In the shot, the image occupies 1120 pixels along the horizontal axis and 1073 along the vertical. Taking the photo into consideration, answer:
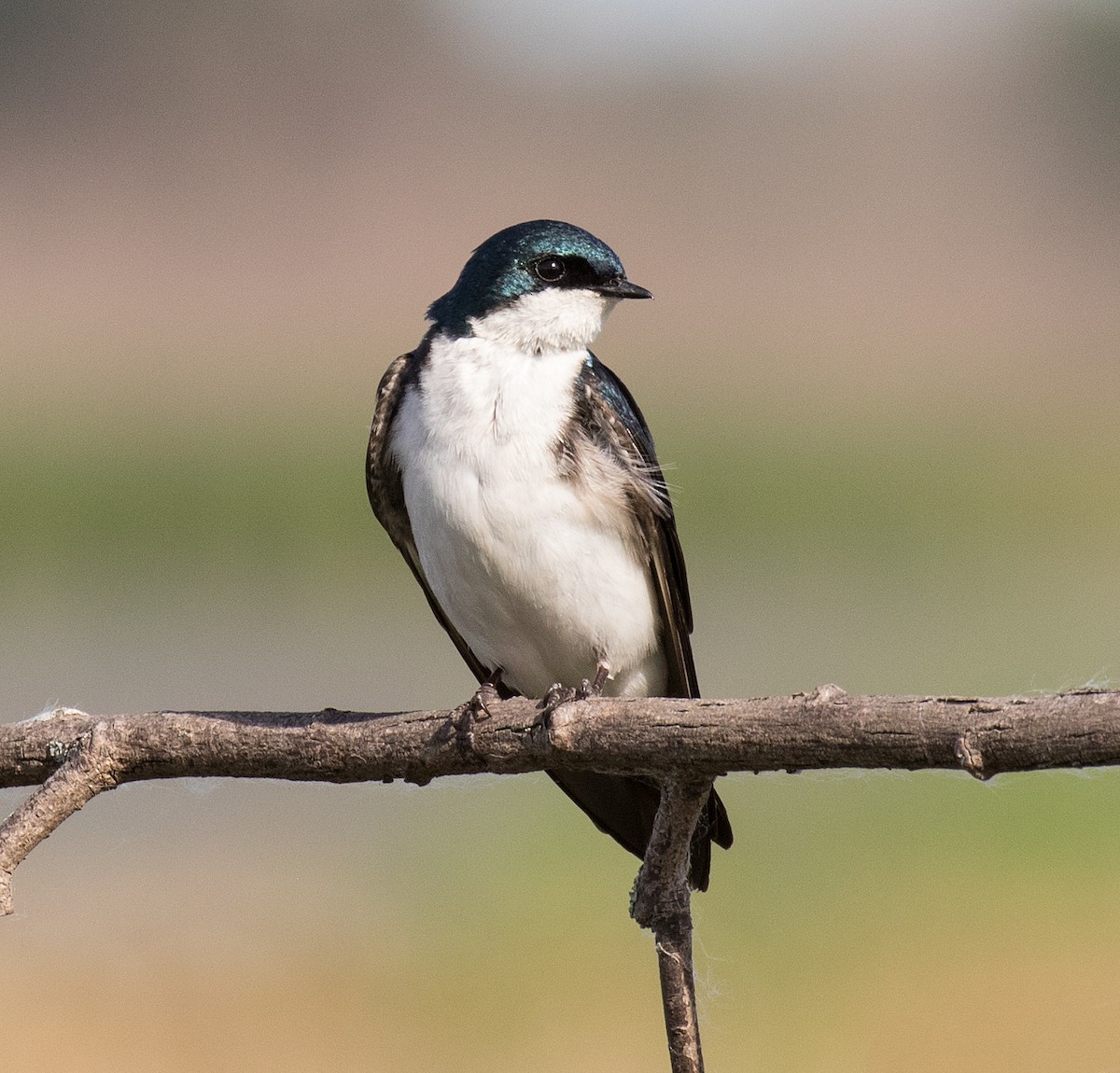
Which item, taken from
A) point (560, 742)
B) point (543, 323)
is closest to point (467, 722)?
point (560, 742)

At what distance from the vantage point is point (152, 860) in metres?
7.28

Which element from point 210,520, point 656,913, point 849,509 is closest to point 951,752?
point 656,913

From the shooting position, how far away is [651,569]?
3.81 meters

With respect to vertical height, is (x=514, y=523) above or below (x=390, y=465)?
below

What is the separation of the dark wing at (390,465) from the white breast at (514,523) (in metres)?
0.05

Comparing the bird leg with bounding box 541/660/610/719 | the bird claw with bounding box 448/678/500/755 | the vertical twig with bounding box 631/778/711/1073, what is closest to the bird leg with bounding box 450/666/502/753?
the bird claw with bounding box 448/678/500/755

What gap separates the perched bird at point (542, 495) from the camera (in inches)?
138

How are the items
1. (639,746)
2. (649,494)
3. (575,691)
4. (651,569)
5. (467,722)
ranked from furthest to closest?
(651,569), (649,494), (575,691), (467,722), (639,746)

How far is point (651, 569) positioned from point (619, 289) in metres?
0.60

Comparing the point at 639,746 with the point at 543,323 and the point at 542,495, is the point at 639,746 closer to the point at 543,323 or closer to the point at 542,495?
the point at 542,495

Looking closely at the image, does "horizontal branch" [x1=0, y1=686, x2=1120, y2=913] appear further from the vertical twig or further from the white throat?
the white throat

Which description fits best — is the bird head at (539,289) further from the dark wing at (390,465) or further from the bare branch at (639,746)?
the bare branch at (639,746)

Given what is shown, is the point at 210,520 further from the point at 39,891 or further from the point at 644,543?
the point at 644,543

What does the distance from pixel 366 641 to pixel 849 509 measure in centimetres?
557
